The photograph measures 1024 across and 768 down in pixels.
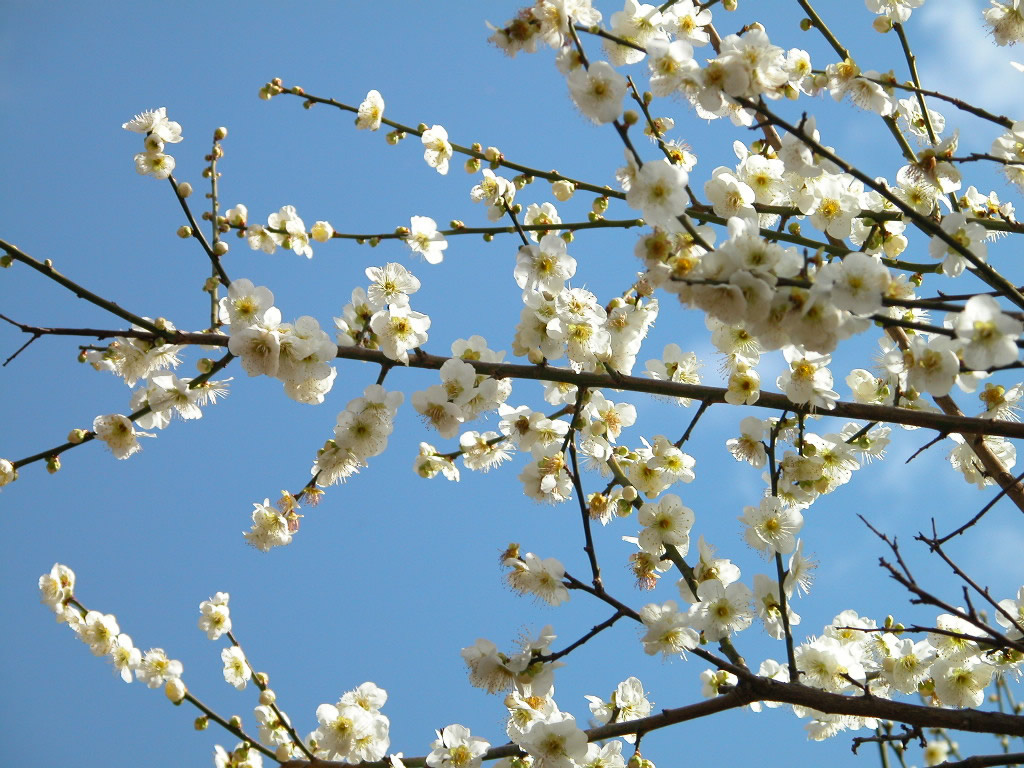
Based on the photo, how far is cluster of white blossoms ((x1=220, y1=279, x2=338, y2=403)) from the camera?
225 cm

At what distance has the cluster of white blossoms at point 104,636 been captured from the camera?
9.53 feet

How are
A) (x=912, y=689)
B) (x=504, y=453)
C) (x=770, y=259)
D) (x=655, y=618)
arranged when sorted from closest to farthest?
1. (x=770, y=259)
2. (x=655, y=618)
3. (x=912, y=689)
4. (x=504, y=453)

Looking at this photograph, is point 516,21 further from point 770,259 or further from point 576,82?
point 770,259

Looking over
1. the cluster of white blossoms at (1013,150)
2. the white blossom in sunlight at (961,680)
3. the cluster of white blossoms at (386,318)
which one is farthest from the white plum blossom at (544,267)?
the white blossom in sunlight at (961,680)

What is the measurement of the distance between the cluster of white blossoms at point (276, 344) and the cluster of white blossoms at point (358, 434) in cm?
12

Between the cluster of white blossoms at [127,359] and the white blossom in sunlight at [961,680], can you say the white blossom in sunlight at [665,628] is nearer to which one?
the white blossom in sunlight at [961,680]

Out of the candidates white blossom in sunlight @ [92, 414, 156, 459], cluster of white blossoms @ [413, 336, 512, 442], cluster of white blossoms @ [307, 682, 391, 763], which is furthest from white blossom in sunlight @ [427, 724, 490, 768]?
white blossom in sunlight @ [92, 414, 156, 459]

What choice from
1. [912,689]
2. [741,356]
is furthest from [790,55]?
[912,689]

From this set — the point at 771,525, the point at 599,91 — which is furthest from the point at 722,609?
the point at 599,91

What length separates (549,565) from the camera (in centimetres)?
239

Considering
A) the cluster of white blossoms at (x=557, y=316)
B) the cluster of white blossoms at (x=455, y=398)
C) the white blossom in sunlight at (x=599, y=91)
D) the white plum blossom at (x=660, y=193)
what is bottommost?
the white plum blossom at (x=660, y=193)

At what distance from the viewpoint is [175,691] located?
9.05ft

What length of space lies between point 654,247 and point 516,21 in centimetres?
66

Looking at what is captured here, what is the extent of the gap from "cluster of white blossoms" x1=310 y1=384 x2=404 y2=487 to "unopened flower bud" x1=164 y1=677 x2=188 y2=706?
85cm
